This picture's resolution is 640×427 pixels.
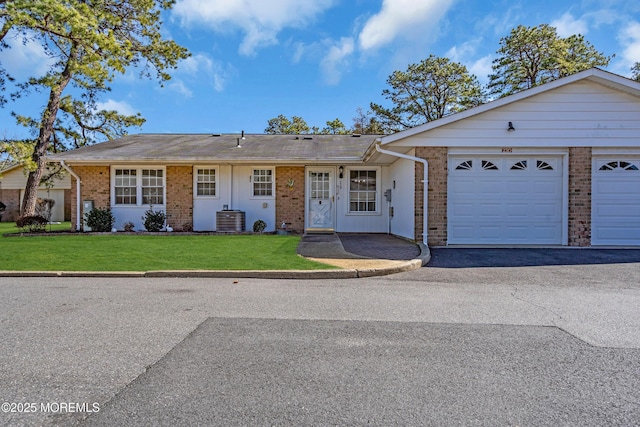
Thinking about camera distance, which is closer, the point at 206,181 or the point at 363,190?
the point at 206,181

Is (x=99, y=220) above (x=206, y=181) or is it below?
below

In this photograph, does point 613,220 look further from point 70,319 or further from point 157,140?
point 157,140

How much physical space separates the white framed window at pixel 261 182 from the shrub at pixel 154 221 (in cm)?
346

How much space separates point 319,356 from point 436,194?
27.2 feet

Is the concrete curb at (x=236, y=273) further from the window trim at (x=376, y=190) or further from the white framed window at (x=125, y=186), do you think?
the white framed window at (x=125, y=186)

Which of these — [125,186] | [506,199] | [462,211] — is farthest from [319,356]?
[125,186]


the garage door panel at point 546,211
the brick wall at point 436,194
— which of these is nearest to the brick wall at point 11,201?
the brick wall at point 436,194

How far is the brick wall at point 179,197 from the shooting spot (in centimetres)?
1488

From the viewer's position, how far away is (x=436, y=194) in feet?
35.7

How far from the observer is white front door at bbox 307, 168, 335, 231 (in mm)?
14938

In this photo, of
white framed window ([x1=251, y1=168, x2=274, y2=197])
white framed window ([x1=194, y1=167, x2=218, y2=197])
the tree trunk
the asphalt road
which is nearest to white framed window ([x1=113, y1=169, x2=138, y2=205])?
white framed window ([x1=194, y1=167, x2=218, y2=197])

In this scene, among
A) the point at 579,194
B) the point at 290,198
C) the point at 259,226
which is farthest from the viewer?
the point at 290,198

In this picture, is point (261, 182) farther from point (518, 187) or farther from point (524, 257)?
point (524, 257)

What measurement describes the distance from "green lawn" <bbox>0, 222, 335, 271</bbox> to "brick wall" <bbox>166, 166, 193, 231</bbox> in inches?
116
